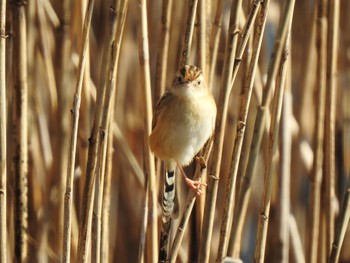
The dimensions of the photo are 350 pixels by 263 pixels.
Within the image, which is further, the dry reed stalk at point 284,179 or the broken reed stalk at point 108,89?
the dry reed stalk at point 284,179

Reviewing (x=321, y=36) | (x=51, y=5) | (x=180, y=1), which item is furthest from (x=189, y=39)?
(x=51, y=5)

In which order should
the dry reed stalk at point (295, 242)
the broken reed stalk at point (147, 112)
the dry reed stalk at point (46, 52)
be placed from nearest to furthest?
the broken reed stalk at point (147, 112)
the dry reed stalk at point (46, 52)
the dry reed stalk at point (295, 242)

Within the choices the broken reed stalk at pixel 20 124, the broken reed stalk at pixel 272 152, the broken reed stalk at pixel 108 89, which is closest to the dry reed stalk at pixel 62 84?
the broken reed stalk at pixel 20 124

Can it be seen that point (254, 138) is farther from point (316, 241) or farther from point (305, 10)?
point (305, 10)

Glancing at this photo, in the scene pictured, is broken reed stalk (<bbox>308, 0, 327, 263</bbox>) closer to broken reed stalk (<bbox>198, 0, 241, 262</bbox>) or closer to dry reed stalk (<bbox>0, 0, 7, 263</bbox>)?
broken reed stalk (<bbox>198, 0, 241, 262</bbox>)

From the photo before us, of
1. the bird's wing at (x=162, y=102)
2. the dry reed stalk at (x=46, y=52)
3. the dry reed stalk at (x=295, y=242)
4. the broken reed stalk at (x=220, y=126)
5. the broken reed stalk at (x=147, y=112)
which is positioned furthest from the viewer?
the dry reed stalk at (x=295, y=242)

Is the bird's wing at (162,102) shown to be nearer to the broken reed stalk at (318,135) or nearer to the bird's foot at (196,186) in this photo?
the bird's foot at (196,186)

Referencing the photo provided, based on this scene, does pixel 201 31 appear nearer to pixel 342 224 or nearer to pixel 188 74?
pixel 188 74
